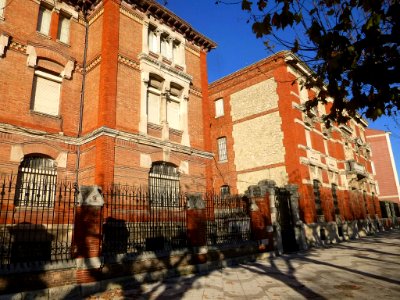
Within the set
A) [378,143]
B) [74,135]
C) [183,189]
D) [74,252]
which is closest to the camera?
[74,252]

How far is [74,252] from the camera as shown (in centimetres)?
740

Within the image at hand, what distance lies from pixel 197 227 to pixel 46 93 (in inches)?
350

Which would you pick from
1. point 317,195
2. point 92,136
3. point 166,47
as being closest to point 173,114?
point 166,47

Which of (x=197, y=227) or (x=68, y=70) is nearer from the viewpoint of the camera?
(x=197, y=227)

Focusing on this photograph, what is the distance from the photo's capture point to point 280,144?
19047mm

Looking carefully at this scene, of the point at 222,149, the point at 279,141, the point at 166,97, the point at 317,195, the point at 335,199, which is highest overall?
the point at 166,97

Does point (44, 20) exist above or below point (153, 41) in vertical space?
below

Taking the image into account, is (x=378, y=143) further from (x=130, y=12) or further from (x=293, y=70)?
(x=130, y=12)

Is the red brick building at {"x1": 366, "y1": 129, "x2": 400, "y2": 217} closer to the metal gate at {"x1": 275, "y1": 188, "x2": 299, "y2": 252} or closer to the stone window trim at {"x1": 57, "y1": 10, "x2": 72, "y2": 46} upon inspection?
the metal gate at {"x1": 275, "y1": 188, "x2": 299, "y2": 252}

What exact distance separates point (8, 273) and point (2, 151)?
6410mm

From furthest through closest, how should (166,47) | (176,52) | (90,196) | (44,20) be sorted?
1. (176,52)
2. (166,47)
3. (44,20)
4. (90,196)

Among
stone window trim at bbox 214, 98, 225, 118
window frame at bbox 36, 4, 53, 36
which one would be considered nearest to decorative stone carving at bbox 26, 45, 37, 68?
window frame at bbox 36, 4, 53, 36

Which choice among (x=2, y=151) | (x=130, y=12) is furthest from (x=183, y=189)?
→ (x=130, y=12)

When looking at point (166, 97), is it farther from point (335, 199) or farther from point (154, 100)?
point (335, 199)
